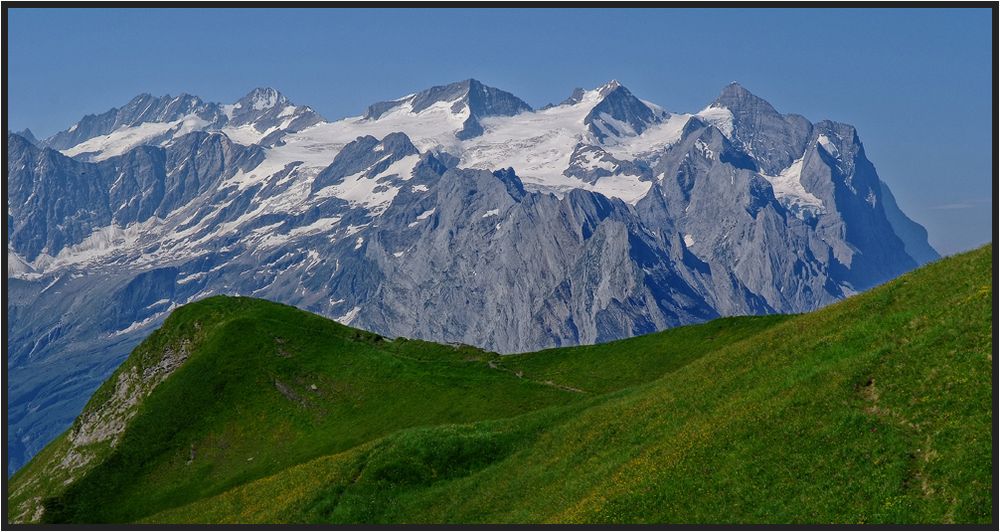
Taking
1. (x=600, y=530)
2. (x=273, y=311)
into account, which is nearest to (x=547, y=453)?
(x=600, y=530)

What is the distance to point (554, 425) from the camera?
65938 mm

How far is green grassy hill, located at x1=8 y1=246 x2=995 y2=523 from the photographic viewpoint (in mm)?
41531

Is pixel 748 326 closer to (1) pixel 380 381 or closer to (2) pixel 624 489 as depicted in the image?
(1) pixel 380 381

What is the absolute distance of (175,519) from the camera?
70000 mm

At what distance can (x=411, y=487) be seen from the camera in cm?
6078

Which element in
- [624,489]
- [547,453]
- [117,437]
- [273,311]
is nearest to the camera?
[624,489]

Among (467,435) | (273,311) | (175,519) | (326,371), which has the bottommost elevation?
(175,519)

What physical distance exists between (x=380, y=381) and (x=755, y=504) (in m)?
62.0

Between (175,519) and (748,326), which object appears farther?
(748,326)

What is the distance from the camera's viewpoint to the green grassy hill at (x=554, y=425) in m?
41.5

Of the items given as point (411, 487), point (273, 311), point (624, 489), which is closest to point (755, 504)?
point (624, 489)

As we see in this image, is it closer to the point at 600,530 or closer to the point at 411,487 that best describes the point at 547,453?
the point at 411,487

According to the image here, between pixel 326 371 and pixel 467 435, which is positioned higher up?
pixel 326 371

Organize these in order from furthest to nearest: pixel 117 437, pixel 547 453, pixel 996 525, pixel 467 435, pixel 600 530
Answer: pixel 117 437 → pixel 467 435 → pixel 547 453 → pixel 600 530 → pixel 996 525
